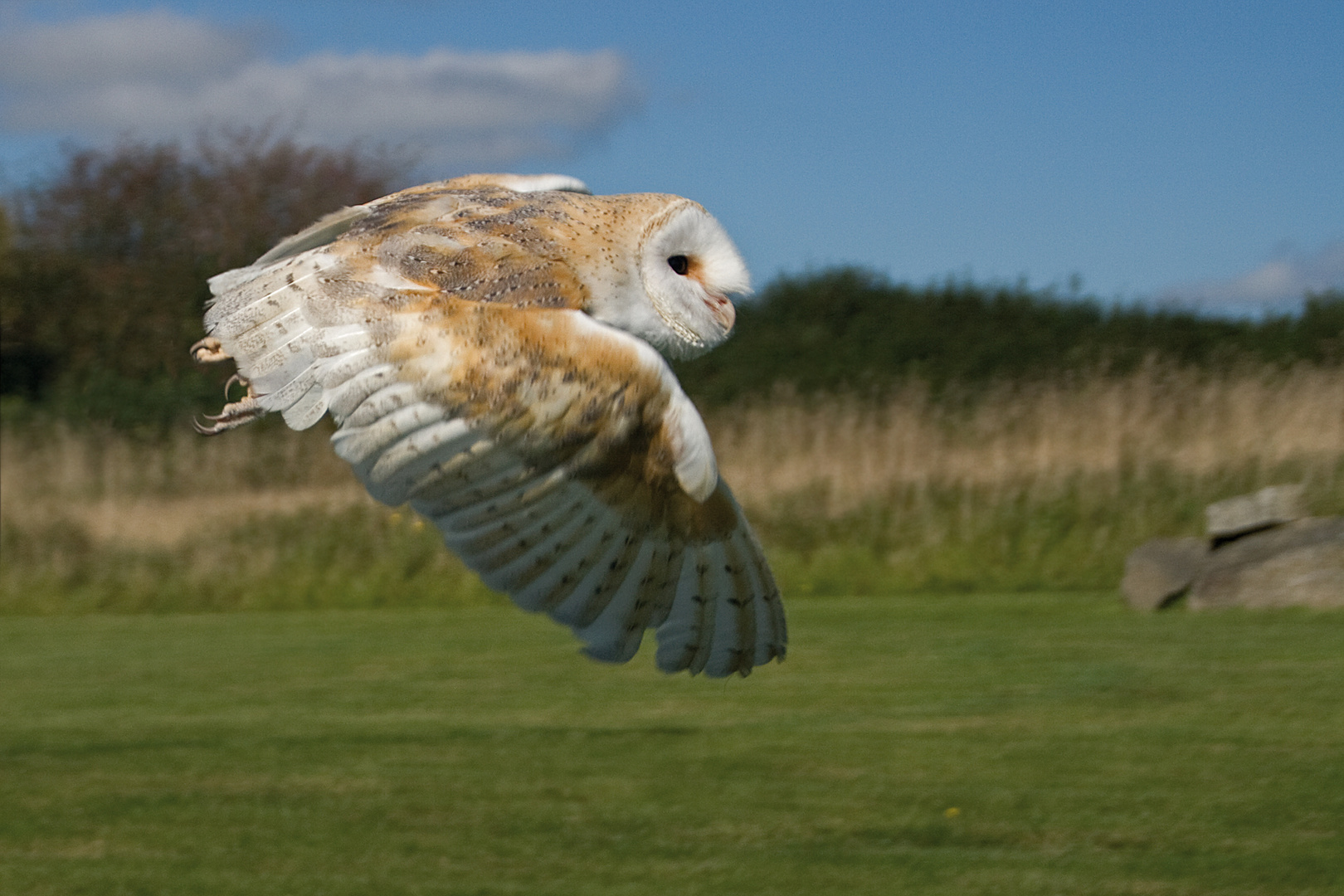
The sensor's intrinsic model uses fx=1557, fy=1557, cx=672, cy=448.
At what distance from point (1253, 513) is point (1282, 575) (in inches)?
23.8

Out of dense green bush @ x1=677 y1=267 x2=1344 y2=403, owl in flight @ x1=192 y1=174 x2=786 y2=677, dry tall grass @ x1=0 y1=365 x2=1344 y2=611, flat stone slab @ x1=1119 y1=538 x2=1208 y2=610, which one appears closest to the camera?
owl in flight @ x1=192 y1=174 x2=786 y2=677

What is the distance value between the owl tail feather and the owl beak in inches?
32.2

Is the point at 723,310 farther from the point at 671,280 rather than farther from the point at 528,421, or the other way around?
the point at 528,421

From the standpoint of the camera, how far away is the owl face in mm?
2695

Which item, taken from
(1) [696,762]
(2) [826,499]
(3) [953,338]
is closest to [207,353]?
(1) [696,762]

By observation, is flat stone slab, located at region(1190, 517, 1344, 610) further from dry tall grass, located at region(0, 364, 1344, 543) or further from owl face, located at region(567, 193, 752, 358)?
owl face, located at region(567, 193, 752, 358)

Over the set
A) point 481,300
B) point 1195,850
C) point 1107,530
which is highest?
point 481,300

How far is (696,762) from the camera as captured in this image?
5.10m

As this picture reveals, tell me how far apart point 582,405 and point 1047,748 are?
124 inches

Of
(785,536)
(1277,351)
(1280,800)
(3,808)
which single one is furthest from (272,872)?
(1277,351)

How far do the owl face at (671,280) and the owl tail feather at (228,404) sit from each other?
59 centimetres

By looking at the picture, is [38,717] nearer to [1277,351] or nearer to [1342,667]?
[1342,667]

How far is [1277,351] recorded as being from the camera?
12.0 metres

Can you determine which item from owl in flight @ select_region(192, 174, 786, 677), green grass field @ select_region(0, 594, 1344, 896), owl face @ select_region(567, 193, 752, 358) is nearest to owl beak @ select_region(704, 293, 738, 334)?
owl face @ select_region(567, 193, 752, 358)
